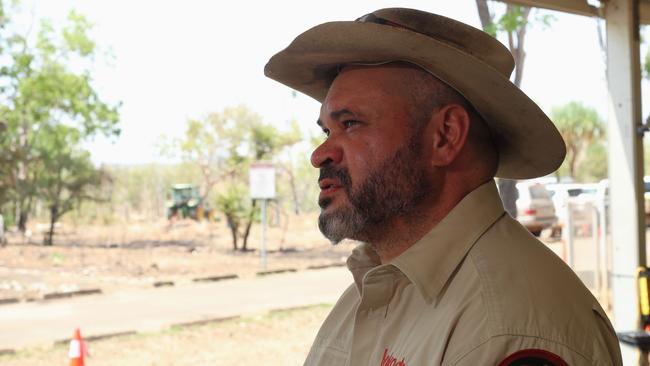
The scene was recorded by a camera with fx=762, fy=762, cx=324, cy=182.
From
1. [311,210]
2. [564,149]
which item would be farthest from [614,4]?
[311,210]

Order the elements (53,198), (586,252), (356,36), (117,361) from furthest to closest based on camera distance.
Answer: (53,198) → (586,252) → (117,361) → (356,36)

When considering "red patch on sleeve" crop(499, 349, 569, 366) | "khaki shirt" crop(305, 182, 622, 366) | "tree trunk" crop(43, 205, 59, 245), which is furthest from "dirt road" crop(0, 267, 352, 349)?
"red patch on sleeve" crop(499, 349, 569, 366)

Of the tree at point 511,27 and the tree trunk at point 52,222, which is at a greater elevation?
the tree at point 511,27

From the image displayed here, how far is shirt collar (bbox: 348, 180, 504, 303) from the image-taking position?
1119 millimetres

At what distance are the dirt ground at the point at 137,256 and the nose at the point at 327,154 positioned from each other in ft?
28.9

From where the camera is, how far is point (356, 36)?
4.14 feet

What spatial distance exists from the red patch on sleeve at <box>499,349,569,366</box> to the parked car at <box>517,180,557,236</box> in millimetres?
16252

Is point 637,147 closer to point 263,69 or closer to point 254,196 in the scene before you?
point 263,69

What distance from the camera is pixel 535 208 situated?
17188 mm

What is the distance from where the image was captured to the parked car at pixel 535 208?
17.1 meters

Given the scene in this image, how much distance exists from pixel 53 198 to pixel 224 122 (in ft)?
24.9

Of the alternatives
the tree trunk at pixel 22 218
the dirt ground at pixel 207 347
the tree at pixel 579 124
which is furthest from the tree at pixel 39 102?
the tree at pixel 579 124

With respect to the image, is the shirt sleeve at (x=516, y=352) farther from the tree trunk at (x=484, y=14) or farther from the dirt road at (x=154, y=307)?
the dirt road at (x=154, y=307)

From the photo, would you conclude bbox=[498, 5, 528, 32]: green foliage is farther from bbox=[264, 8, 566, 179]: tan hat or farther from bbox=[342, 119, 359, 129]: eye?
bbox=[342, 119, 359, 129]: eye
